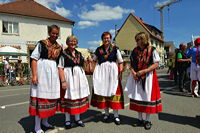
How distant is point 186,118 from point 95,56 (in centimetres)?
264

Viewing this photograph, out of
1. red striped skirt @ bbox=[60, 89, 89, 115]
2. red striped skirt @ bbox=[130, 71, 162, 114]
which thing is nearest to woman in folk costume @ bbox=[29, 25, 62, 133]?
red striped skirt @ bbox=[60, 89, 89, 115]

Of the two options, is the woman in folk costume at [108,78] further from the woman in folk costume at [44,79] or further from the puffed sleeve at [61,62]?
the woman in folk costume at [44,79]

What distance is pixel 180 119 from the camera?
4.03m

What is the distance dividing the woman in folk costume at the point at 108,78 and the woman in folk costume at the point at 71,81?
40 cm

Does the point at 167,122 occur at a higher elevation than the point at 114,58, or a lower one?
lower

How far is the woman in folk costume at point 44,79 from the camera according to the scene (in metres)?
3.13

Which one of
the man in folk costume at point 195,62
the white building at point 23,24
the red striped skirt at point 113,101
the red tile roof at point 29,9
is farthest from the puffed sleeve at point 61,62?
the red tile roof at point 29,9

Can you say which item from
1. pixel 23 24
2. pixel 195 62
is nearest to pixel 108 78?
pixel 195 62

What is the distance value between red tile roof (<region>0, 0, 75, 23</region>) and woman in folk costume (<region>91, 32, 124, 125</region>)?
748 inches

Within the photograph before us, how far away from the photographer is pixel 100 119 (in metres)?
4.11

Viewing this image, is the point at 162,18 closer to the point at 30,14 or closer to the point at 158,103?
the point at 30,14

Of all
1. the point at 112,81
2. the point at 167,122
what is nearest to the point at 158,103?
the point at 167,122

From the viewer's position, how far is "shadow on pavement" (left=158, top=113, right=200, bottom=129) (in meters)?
3.76

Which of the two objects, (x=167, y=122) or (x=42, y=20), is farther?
(x=42, y=20)
